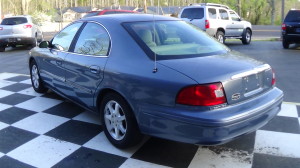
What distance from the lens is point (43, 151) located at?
11.5 feet

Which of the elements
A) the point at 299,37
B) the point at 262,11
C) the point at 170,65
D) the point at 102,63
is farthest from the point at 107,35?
the point at 262,11

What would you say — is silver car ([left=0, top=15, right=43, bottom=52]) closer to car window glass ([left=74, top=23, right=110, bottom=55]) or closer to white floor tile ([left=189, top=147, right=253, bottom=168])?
car window glass ([left=74, top=23, right=110, bottom=55])

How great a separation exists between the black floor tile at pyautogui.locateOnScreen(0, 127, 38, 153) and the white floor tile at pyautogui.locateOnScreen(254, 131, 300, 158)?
265 centimetres

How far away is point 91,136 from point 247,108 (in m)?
1.89

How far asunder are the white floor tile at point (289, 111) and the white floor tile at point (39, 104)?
349 centimetres

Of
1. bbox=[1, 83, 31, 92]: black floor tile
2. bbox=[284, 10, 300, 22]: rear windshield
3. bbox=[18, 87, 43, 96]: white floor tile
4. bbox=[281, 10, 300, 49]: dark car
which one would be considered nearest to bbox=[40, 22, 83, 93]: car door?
bbox=[18, 87, 43, 96]: white floor tile

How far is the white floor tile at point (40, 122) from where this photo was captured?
13.7 ft

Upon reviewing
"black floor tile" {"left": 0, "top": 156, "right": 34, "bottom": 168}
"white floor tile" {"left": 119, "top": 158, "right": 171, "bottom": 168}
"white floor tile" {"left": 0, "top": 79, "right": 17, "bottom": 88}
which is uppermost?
"white floor tile" {"left": 0, "top": 79, "right": 17, "bottom": 88}

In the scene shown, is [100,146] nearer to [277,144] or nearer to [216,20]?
[277,144]

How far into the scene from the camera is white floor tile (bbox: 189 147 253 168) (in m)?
3.10

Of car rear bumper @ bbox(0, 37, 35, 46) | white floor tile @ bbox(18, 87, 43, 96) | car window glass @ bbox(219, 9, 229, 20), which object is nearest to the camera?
white floor tile @ bbox(18, 87, 43, 96)

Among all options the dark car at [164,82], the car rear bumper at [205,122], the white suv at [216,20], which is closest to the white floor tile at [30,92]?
the dark car at [164,82]

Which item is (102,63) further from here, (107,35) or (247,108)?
(247,108)

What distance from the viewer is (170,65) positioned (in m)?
2.97
